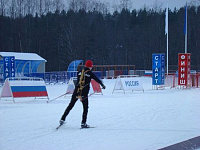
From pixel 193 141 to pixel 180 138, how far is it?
16.3 inches

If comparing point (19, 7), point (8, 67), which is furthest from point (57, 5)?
point (8, 67)

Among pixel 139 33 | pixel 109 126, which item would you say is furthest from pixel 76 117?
pixel 139 33

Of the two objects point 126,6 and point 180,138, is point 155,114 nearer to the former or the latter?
point 180,138

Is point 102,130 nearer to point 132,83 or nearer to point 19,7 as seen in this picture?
point 132,83

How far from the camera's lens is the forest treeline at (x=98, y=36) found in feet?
199

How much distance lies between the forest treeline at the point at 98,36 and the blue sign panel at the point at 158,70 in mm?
36237

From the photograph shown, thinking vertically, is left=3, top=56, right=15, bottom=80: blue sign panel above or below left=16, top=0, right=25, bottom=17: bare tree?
below

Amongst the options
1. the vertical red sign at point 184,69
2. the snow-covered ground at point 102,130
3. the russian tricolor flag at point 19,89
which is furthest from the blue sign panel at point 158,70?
the snow-covered ground at point 102,130

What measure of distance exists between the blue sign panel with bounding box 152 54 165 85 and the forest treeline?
36237mm

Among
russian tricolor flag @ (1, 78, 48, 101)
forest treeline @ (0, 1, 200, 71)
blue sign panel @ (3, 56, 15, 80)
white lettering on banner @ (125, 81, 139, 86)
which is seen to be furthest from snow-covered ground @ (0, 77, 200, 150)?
forest treeline @ (0, 1, 200, 71)

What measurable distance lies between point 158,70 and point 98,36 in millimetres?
44045

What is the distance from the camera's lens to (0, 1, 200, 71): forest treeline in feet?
199

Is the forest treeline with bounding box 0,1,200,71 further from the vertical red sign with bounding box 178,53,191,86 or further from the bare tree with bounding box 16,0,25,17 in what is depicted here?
the vertical red sign with bounding box 178,53,191,86

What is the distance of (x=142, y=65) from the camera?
7069 cm
